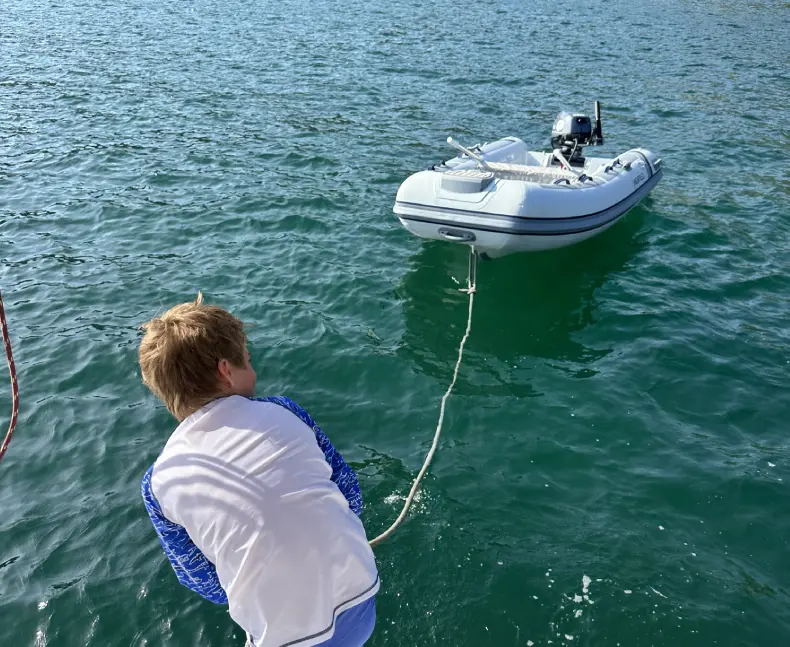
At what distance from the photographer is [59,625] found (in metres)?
3.93

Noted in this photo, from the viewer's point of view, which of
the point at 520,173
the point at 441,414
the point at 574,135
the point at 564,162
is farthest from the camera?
the point at 574,135

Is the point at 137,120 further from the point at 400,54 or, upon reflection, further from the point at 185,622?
the point at 185,622

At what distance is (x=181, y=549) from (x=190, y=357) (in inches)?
26.1

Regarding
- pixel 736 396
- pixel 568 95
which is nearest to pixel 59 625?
pixel 736 396

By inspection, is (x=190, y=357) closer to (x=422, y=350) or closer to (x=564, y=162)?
(x=422, y=350)

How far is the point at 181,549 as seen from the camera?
2.30 meters

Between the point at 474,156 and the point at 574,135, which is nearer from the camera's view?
the point at 474,156

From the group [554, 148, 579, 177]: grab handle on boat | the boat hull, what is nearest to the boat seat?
[554, 148, 579, 177]: grab handle on boat

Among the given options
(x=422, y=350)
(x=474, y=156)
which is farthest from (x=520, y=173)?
(x=422, y=350)

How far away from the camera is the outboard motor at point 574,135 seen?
30.6ft

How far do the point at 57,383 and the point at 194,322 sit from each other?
445 centimetres

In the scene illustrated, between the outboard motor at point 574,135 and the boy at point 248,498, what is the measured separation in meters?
7.87

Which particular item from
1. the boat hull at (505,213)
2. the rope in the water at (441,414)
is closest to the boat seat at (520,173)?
the boat hull at (505,213)

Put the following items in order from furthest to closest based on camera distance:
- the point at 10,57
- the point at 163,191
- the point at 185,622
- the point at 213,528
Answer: the point at 10,57 → the point at 163,191 → the point at 185,622 → the point at 213,528
